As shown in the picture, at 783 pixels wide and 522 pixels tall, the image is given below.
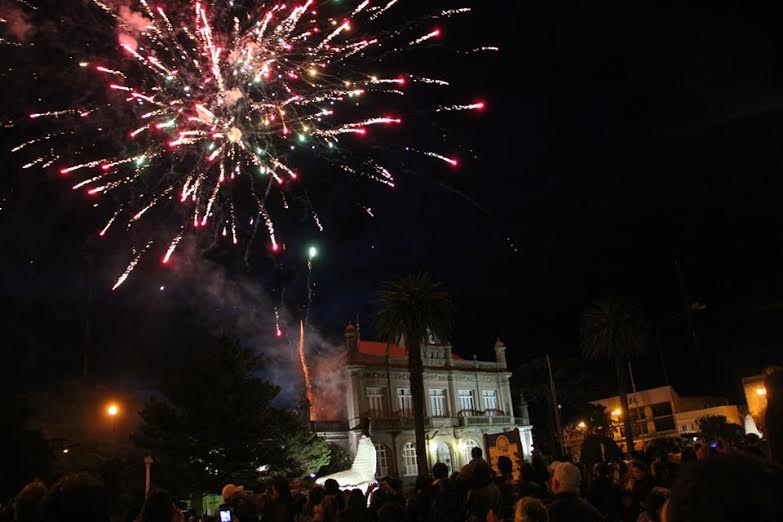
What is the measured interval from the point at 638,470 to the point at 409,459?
128 feet

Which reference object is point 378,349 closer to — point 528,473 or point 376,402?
point 376,402

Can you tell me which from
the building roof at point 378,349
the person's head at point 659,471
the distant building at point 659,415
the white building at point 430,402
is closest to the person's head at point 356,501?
the person's head at point 659,471

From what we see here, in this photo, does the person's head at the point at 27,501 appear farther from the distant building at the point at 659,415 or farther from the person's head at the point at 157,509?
the distant building at the point at 659,415

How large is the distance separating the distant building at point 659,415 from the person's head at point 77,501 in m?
62.5

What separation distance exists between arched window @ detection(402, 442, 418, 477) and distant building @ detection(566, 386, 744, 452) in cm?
2381

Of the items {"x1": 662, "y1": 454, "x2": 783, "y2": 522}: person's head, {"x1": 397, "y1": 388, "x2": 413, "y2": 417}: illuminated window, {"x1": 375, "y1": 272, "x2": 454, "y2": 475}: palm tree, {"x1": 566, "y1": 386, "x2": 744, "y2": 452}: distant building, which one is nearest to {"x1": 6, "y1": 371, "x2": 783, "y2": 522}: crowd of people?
{"x1": 662, "y1": 454, "x2": 783, "y2": 522}: person's head

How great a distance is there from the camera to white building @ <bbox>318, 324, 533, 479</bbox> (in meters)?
A: 46.0

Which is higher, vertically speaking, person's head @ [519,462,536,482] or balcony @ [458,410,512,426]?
balcony @ [458,410,512,426]

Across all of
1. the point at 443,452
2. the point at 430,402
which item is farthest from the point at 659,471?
the point at 443,452

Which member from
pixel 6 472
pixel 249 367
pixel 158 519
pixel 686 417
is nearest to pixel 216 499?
pixel 249 367

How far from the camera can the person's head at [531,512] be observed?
5.34 m

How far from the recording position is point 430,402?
51031mm

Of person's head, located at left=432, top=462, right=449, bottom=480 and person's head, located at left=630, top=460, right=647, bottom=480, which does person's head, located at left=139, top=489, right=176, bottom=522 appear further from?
person's head, located at left=630, top=460, right=647, bottom=480

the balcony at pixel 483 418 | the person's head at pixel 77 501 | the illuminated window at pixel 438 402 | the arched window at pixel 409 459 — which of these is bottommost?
the arched window at pixel 409 459
